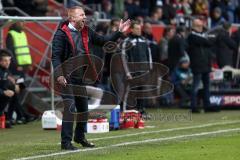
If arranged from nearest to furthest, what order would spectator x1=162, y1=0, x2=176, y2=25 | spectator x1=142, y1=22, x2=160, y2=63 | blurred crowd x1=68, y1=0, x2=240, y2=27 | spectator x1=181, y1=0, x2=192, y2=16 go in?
spectator x1=142, y1=22, x2=160, y2=63
blurred crowd x1=68, y1=0, x2=240, y2=27
spectator x1=162, y1=0, x2=176, y2=25
spectator x1=181, y1=0, x2=192, y2=16

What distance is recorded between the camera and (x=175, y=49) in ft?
75.4

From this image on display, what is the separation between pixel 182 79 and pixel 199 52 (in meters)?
2.71

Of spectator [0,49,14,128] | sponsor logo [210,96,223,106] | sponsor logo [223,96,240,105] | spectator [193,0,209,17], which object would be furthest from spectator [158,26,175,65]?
spectator [0,49,14,128]

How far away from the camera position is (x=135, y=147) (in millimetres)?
12461

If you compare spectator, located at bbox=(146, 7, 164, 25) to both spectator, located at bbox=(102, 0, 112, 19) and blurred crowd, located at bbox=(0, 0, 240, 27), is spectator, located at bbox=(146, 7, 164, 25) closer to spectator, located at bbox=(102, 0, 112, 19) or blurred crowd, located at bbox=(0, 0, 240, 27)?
blurred crowd, located at bbox=(0, 0, 240, 27)

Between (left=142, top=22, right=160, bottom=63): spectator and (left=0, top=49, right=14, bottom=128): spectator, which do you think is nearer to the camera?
(left=0, top=49, right=14, bottom=128): spectator

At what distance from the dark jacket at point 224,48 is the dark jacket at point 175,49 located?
122cm

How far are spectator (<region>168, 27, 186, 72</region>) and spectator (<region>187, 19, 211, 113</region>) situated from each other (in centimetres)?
194

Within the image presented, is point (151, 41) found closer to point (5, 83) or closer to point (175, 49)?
point (175, 49)

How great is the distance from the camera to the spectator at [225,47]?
906 inches

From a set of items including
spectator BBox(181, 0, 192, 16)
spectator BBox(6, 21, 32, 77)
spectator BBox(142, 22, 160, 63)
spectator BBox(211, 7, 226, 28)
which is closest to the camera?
spectator BBox(6, 21, 32, 77)

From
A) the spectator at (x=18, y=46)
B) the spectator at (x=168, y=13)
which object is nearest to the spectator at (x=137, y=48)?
the spectator at (x=18, y=46)

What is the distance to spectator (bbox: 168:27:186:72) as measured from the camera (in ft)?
74.6

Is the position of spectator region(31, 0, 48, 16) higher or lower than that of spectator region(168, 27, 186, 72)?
higher
